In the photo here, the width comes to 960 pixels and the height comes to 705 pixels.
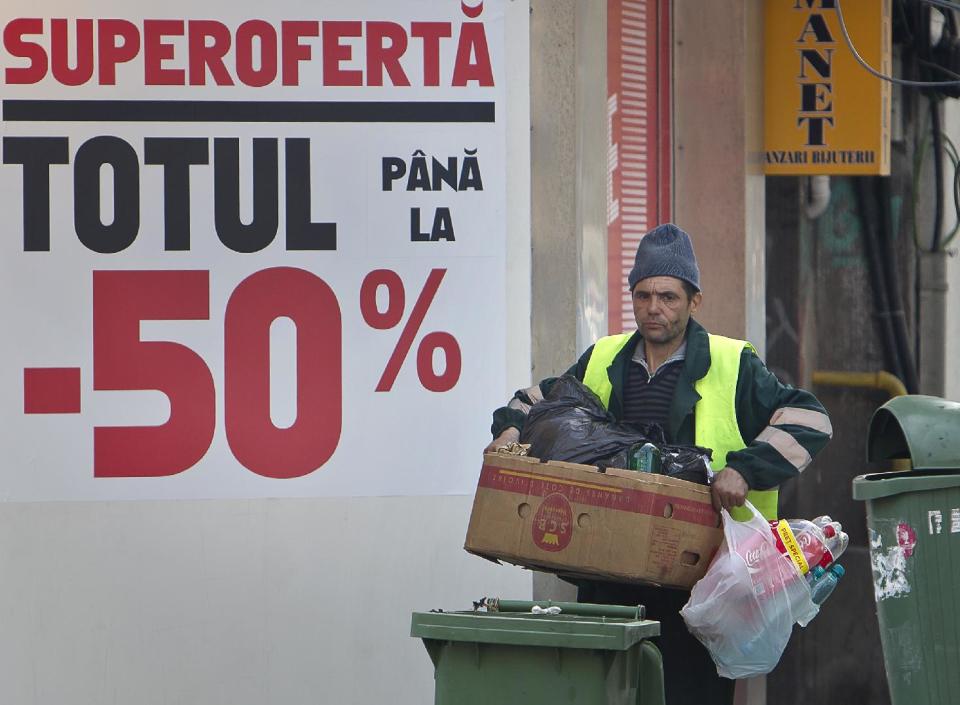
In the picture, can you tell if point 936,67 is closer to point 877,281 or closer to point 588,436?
point 877,281

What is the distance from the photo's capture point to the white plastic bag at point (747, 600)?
15.0 ft

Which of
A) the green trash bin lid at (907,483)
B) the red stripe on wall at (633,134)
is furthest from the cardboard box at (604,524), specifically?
the red stripe on wall at (633,134)

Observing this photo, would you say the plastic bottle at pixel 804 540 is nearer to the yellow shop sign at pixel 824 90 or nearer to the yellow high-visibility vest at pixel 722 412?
the yellow high-visibility vest at pixel 722 412

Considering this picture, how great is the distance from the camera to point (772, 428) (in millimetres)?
4801

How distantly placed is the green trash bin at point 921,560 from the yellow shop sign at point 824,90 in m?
2.79

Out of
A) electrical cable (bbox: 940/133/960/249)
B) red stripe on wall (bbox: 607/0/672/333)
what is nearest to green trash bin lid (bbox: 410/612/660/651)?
red stripe on wall (bbox: 607/0/672/333)

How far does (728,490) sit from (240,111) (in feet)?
7.60

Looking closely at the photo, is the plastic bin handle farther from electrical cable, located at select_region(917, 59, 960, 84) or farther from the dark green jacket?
electrical cable, located at select_region(917, 59, 960, 84)

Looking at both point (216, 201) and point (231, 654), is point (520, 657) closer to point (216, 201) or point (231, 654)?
point (231, 654)

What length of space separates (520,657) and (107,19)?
114 inches

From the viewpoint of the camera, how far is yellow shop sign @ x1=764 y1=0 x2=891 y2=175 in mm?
7402

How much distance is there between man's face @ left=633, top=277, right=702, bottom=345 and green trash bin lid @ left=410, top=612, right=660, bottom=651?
3.53ft

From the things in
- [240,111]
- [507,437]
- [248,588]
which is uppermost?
[240,111]

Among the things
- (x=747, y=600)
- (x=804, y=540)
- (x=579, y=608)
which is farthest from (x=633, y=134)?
(x=579, y=608)
